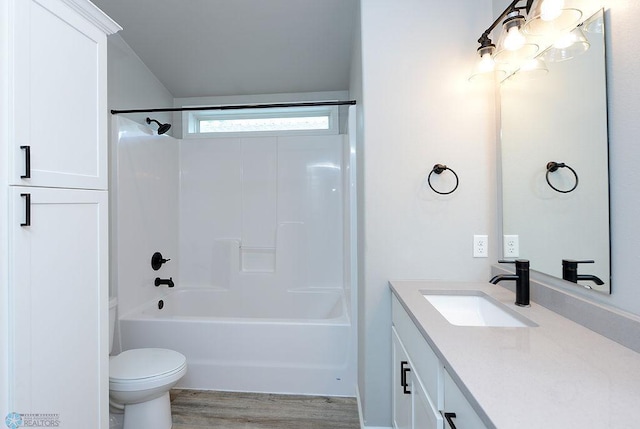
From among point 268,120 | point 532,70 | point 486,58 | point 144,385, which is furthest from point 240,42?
point 144,385

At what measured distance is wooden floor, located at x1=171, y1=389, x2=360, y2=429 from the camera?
1.86 meters

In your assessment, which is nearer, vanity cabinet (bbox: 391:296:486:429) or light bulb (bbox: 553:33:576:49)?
vanity cabinet (bbox: 391:296:486:429)

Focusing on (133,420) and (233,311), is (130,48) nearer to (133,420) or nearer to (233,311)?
(233,311)

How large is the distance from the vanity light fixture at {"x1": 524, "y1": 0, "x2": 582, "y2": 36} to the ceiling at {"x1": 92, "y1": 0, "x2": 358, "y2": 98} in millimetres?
1346

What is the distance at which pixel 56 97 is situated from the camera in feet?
3.59

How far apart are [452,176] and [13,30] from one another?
183 cm

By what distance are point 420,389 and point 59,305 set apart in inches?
51.8

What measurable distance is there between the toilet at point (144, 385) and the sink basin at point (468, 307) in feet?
4.76

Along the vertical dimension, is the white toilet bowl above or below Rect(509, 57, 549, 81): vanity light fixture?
below

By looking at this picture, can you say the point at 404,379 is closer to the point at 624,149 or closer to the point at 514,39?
the point at 624,149

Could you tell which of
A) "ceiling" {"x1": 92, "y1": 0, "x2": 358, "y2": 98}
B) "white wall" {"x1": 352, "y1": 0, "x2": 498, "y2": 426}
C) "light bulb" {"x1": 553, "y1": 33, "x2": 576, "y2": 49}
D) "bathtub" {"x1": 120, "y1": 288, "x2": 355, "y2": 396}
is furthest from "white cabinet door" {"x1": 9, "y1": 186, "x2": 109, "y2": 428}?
"light bulb" {"x1": 553, "y1": 33, "x2": 576, "y2": 49}

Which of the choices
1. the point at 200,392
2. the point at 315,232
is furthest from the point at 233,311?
the point at 315,232

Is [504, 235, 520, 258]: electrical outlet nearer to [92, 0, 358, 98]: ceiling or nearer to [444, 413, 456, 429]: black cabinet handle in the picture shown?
[444, 413, 456, 429]: black cabinet handle

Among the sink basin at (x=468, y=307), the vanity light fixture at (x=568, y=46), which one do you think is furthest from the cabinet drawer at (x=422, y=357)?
the vanity light fixture at (x=568, y=46)
